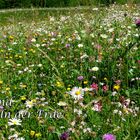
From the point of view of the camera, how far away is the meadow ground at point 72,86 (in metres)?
2.93

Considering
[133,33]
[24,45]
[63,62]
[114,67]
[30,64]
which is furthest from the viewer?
[24,45]

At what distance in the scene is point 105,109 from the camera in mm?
3518

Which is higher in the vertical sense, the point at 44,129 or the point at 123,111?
the point at 123,111

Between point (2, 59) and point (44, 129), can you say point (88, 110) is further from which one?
point (2, 59)

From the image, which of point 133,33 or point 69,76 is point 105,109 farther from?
point 133,33

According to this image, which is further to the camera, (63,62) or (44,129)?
(63,62)

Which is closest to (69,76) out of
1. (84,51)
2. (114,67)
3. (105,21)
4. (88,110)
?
(114,67)

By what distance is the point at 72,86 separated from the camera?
4734 millimetres

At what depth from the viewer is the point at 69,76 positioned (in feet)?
16.2

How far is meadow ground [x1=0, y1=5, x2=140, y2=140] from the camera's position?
293cm

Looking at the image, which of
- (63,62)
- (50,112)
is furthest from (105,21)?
(50,112)

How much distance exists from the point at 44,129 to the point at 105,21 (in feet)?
17.0

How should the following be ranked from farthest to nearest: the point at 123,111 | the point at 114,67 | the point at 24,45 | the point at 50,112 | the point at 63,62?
the point at 24,45
the point at 63,62
the point at 114,67
the point at 50,112
the point at 123,111

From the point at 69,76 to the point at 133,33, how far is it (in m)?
2.18
